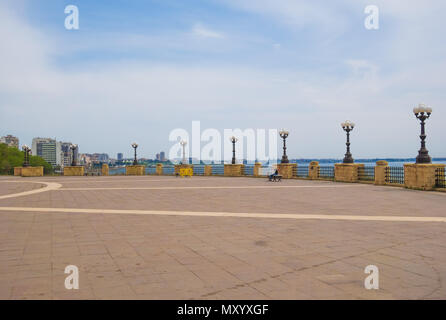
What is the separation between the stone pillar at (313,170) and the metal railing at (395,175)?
6.29m

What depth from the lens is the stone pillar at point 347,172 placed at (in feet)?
72.2

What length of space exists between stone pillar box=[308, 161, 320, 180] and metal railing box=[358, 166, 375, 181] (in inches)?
147

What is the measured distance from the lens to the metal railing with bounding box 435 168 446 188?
16.0 metres

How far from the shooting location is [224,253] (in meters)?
5.35

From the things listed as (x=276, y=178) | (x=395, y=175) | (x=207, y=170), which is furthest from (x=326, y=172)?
(x=207, y=170)

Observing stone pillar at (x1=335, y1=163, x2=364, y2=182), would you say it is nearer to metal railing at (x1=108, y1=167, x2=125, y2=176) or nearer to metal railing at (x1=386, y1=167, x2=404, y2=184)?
metal railing at (x1=386, y1=167, x2=404, y2=184)

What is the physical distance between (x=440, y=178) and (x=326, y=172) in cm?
937

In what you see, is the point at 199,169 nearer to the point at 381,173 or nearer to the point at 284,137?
the point at 284,137

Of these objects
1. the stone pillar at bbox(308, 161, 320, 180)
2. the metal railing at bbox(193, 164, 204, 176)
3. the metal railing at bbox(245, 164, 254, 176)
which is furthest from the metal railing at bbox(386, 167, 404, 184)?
the metal railing at bbox(193, 164, 204, 176)

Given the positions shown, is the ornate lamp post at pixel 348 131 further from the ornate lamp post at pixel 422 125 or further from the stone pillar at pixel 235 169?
the stone pillar at pixel 235 169

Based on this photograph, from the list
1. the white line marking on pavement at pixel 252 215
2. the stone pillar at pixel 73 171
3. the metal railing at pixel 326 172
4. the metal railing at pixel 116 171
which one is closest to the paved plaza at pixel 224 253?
the white line marking on pavement at pixel 252 215

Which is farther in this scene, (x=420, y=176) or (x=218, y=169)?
(x=218, y=169)

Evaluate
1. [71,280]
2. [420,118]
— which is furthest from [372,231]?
[420,118]
